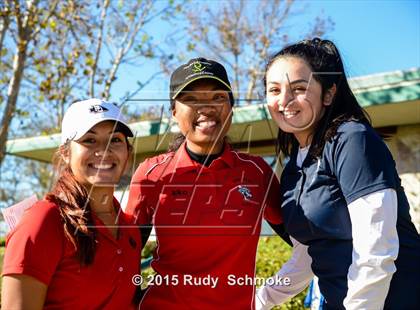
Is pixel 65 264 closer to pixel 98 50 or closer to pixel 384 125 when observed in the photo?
pixel 384 125

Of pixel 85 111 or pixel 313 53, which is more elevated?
pixel 313 53

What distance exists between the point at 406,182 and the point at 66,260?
6.99 meters

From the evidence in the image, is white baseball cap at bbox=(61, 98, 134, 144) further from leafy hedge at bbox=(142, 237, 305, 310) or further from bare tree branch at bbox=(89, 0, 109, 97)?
bare tree branch at bbox=(89, 0, 109, 97)

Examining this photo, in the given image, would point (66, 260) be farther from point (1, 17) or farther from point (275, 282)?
point (1, 17)

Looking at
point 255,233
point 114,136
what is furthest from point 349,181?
point 114,136

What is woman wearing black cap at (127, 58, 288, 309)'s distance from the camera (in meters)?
2.67

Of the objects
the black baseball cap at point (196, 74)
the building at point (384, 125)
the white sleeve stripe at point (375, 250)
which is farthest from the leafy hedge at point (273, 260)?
the white sleeve stripe at point (375, 250)

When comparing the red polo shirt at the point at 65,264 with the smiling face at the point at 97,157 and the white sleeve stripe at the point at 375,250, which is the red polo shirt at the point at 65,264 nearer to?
the smiling face at the point at 97,157

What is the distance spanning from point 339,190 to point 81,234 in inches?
44.8

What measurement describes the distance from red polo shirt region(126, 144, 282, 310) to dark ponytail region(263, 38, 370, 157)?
1.72 feet

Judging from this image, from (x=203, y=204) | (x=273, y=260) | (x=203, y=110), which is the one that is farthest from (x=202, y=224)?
(x=273, y=260)

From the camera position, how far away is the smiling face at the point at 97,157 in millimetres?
2461

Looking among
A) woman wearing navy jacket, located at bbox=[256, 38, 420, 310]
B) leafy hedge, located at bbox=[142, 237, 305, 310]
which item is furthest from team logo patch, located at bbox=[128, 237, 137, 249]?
leafy hedge, located at bbox=[142, 237, 305, 310]

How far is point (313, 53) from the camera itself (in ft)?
8.57
